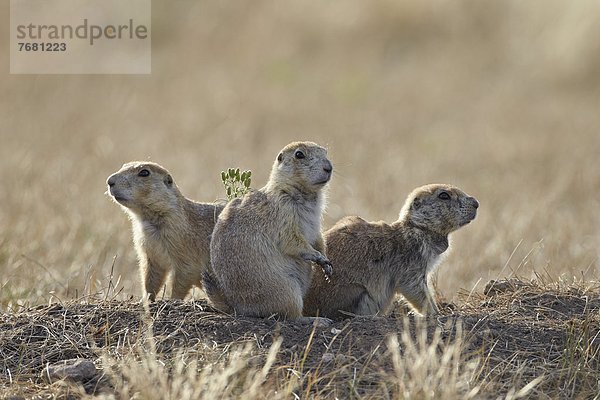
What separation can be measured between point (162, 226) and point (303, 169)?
1.27 m

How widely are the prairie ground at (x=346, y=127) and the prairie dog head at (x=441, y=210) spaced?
549 millimetres

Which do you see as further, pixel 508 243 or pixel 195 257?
pixel 508 243

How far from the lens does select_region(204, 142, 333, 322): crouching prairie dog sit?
6.38 m

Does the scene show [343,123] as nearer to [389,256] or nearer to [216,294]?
[389,256]

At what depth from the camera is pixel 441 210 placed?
7234 millimetres

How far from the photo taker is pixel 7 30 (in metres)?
21.0

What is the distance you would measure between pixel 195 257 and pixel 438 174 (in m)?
7.56

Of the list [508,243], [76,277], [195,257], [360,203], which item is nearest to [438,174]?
[360,203]

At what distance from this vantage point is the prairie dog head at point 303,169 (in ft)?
22.3

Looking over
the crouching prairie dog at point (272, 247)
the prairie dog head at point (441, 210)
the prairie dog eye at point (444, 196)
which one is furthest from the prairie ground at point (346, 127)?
the prairie dog eye at point (444, 196)

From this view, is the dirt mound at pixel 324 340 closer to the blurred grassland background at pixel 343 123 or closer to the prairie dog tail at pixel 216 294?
the prairie dog tail at pixel 216 294

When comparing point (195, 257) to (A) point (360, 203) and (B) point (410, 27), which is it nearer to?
(A) point (360, 203)

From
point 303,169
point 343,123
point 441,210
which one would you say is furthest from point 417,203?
point 343,123

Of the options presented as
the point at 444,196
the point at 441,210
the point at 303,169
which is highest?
the point at 303,169
